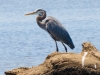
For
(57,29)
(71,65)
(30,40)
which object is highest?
(57,29)

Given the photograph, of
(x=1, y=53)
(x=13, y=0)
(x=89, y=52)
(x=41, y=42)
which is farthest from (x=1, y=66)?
(x=13, y=0)

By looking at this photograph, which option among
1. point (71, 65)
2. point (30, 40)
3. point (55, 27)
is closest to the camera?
point (71, 65)

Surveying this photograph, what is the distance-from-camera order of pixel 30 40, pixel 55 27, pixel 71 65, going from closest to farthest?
1. pixel 71 65
2. pixel 55 27
3. pixel 30 40

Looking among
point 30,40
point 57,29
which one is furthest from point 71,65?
point 30,40

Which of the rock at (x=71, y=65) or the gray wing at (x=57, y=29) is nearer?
the rock at (x=71, y=65)

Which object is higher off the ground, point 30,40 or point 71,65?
point 71,65

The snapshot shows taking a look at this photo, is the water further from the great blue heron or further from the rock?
the rock

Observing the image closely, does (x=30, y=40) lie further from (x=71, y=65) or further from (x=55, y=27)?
(x=71, y=65)

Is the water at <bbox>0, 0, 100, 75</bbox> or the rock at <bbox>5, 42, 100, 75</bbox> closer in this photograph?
the rock at <bbox>5, 42, 100, 75</bbox>

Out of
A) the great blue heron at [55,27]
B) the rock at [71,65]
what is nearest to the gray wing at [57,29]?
the great blue heron at [55,27]

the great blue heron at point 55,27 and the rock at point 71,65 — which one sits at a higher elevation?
the great blue heron at point 55,27

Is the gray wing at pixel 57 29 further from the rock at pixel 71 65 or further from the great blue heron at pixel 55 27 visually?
the rock at pixel 71 65

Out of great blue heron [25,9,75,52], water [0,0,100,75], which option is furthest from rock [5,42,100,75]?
water [0,0,100,75]

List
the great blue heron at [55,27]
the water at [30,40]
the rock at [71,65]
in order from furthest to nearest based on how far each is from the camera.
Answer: the water at [30,40] → the great blue heron at [55,27] → the rock at [71,65]
